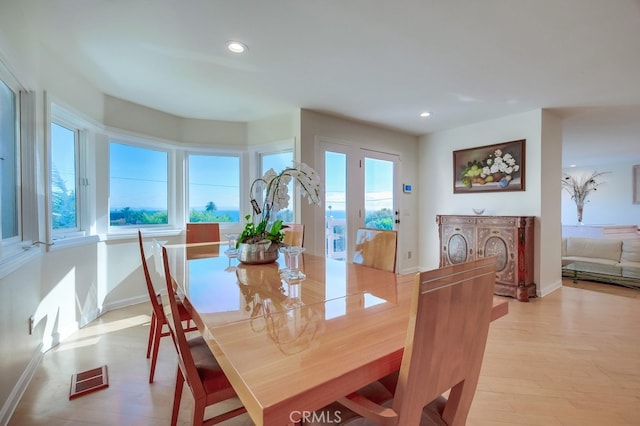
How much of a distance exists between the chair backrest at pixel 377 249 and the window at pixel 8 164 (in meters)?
2.25

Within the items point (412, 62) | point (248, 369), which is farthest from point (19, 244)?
point (412, 62)

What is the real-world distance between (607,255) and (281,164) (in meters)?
4.94

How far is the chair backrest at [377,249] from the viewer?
175 cm

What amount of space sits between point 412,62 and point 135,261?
11.7ft

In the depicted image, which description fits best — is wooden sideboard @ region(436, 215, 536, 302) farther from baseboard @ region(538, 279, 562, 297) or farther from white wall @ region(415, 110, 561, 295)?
white wall @ region(415, 110, 561, 295)

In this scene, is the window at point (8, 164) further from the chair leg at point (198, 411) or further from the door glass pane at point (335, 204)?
the door glass pane at point (335, 204)

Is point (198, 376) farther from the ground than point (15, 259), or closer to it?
closer to it

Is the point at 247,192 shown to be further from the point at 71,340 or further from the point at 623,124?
the point at 623,124

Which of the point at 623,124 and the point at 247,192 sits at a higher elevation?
the point at 623,124

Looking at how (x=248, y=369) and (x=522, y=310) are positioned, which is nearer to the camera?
(x=248, y=369)

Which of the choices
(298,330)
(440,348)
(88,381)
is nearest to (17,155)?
(88,381)

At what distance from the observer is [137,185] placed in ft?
11.4

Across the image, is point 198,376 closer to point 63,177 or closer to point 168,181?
point 63,177

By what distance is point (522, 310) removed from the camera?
303 centimetres
